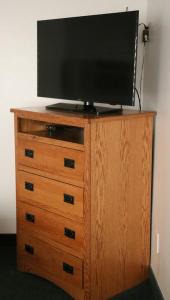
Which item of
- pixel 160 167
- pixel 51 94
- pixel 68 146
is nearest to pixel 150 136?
pixel 160 167

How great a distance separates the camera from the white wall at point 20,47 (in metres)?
2.81

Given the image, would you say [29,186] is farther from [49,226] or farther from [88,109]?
[88,109]

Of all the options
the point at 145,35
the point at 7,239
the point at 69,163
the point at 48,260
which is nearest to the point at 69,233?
the point at 48,260

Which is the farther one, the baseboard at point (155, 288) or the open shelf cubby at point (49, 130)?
the open shelf cubby at point (49, 130)

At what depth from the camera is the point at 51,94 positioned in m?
2.62

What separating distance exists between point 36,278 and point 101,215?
0.71m

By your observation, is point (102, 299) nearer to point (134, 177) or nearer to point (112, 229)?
point (112, 229)

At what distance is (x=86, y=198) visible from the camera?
221cm

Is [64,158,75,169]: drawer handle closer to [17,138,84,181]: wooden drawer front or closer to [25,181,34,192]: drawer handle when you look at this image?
[17,138,84,181]: wooden drawer front

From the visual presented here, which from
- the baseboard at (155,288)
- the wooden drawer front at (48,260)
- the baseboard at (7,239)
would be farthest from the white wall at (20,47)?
the baseboard at (155,288)

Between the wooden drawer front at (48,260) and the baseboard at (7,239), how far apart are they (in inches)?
15.3

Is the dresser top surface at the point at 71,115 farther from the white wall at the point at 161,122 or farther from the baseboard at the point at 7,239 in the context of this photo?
the baseboard at the point at 7,239

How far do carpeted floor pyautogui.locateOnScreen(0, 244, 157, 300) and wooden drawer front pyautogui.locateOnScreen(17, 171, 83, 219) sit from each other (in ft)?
1.60

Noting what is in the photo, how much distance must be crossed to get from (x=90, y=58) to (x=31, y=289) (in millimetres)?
1400
